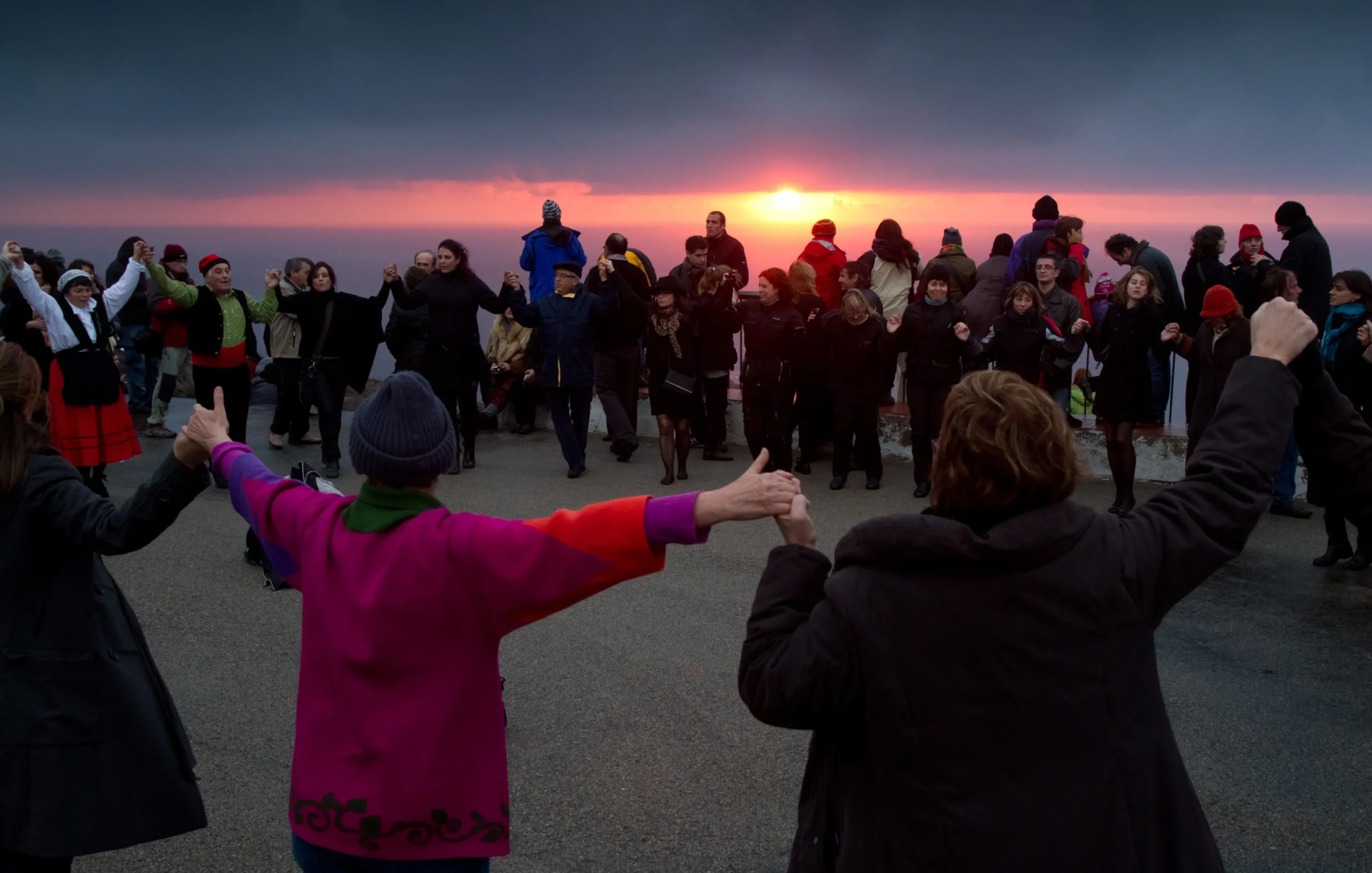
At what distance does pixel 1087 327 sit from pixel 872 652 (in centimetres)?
773

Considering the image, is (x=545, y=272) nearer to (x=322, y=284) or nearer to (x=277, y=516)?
Answer: (x=322, y=284)

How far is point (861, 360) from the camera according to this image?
955 cm

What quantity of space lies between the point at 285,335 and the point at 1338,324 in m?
8.63

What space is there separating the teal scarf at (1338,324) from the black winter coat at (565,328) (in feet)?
18.6

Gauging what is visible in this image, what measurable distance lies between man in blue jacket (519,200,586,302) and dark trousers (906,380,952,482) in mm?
3745

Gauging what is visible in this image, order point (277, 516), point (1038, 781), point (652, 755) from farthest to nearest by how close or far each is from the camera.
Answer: point (652, 755) → point (277, 516) → point (1038, 781)

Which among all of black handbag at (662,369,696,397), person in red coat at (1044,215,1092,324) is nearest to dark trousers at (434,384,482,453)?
black handbag at (662,369,696,397)

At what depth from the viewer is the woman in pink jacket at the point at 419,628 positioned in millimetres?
2424

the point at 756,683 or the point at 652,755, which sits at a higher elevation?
the point at 756,683

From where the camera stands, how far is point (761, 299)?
9875mm

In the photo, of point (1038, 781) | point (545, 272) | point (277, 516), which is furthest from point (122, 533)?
point (545, 272)

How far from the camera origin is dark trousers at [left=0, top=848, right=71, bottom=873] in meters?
3.01

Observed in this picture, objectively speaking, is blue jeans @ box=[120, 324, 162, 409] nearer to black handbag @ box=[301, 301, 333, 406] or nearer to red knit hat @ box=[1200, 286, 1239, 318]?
black handbag @ box=[301, 301, 333, 406]

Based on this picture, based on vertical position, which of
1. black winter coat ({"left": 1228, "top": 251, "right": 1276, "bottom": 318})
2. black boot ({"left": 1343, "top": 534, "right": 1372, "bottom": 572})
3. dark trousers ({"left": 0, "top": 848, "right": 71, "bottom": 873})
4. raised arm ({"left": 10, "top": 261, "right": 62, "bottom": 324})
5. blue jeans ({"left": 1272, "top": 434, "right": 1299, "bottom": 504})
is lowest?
black boot ({"left": 1343, "top": 534, "right": 1372, "bottom": 572})
